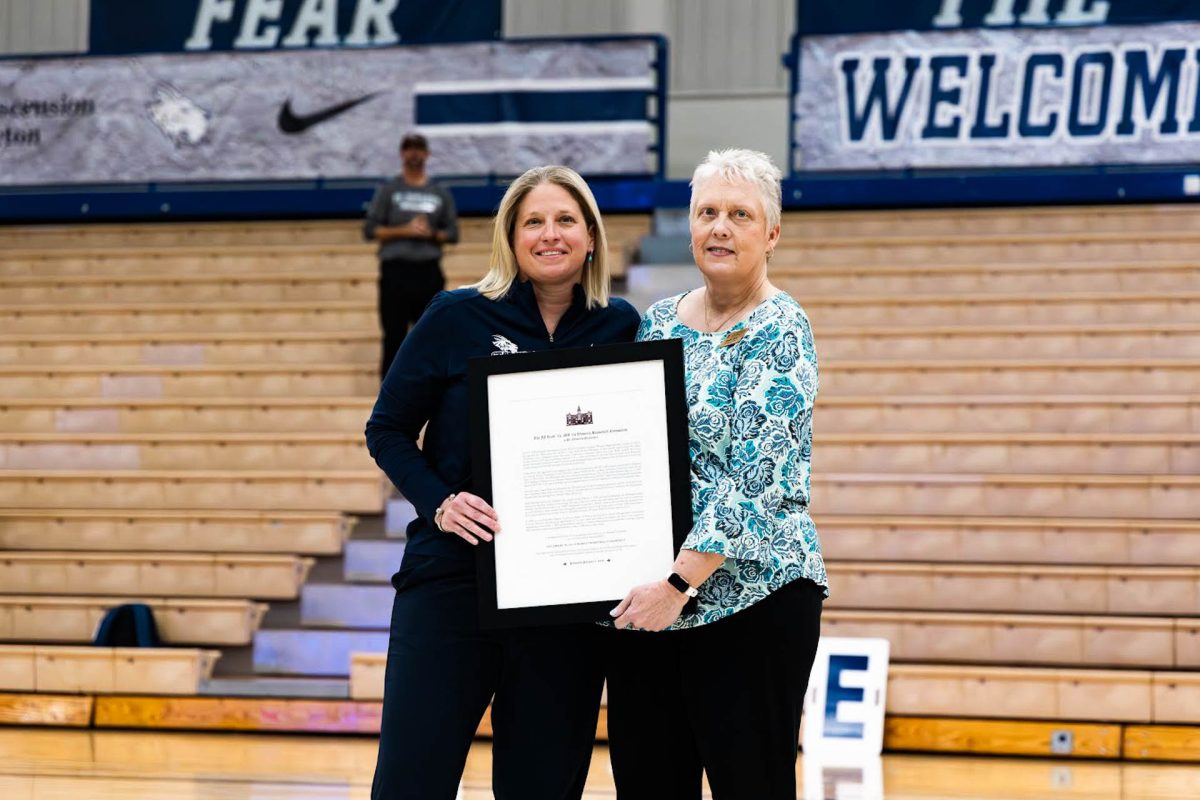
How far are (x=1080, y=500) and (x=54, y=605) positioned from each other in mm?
4029

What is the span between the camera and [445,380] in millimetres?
2588

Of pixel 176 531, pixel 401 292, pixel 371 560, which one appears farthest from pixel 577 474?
pixel 401 292

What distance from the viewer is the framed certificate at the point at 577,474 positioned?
242cm

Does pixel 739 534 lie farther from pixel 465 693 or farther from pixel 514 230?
pixel 514 230

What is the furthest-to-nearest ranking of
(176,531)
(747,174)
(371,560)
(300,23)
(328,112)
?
1. (300,23)
2. (328,112)
3. (176,531)
4. (371,560)
5. (747,174)

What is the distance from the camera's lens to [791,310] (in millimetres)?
2441

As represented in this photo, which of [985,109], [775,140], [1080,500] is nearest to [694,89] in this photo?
[775,140]

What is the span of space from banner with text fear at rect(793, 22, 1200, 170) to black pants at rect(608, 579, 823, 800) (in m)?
7.76

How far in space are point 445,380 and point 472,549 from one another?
0.91ft

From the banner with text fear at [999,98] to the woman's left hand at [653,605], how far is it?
25.8 feet

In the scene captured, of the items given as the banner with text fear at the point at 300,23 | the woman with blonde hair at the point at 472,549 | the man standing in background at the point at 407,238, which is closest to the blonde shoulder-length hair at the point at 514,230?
the woman with blonde hair at the point at 472,549

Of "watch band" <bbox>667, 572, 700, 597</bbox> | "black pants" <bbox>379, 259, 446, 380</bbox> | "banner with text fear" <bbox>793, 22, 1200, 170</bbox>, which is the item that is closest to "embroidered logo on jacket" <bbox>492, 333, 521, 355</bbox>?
"watch band" <bbox>667, 572, 700, 597</bbox>

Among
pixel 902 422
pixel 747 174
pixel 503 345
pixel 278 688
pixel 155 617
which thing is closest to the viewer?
pixel 747 174

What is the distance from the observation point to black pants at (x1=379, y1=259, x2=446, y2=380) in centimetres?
767
